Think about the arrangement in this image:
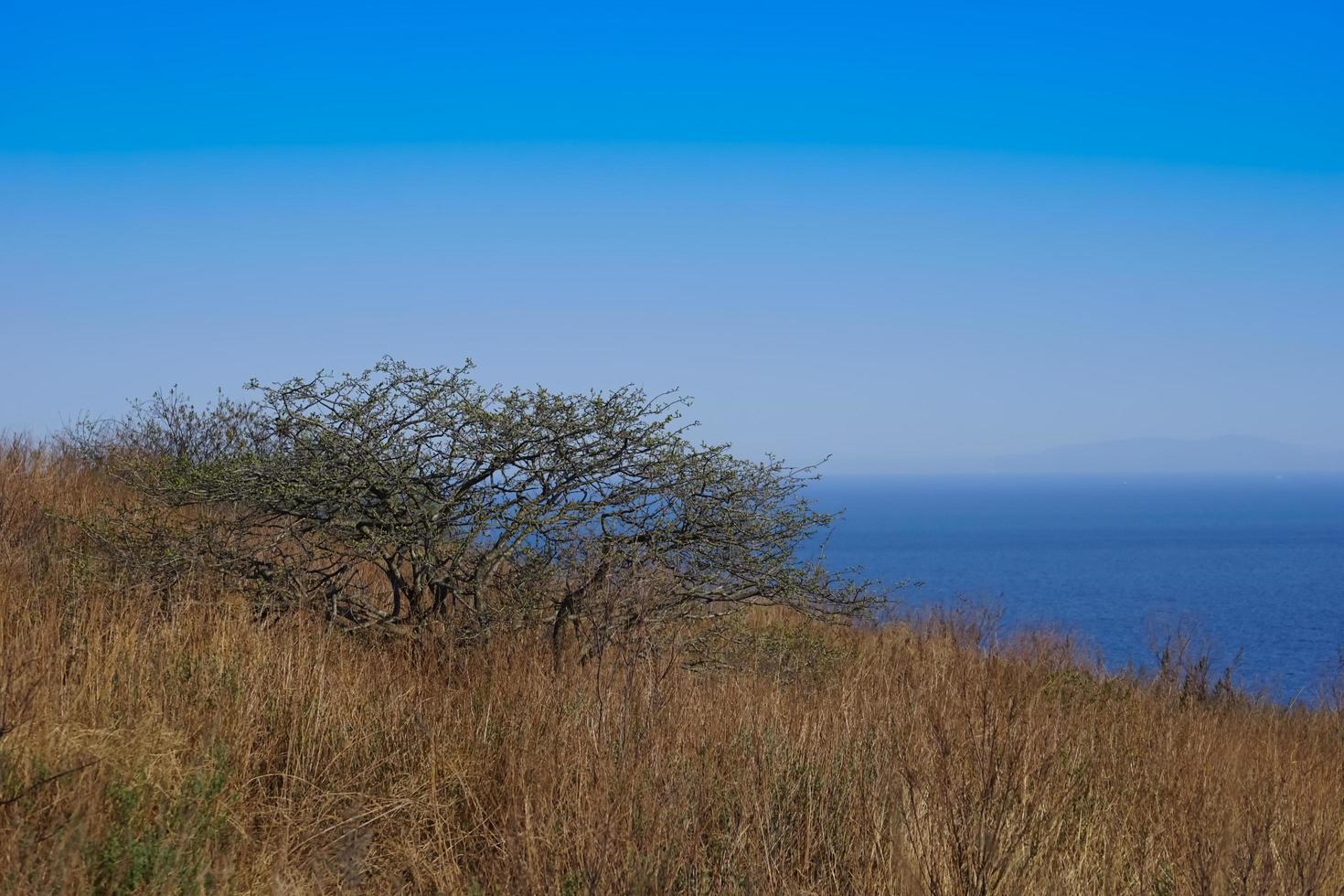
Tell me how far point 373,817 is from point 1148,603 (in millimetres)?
58331

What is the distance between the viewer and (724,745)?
196 inches

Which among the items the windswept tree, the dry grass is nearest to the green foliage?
the dry grass

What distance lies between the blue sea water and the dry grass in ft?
10.9

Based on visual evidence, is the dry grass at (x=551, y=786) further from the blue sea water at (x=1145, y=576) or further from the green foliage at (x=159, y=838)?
the blue sea water at (x=1145, y=576)

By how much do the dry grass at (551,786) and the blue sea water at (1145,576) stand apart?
3325 millimetres

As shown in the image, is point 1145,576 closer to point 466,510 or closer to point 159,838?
point 466,510

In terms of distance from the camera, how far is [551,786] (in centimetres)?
431

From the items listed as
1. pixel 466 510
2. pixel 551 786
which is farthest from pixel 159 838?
pixel 466 510

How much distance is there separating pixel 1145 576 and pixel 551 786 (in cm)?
7770

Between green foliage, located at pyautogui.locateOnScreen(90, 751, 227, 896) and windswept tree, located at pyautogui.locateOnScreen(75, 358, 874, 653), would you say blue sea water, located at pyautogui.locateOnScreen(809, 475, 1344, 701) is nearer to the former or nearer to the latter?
windswept tree, located at pyautogui.locateOnScreen(75, 358, 874, 653)

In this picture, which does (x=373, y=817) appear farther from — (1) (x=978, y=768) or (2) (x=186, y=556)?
(2) (x=186, y=556)

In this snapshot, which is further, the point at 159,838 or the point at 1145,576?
the point at 1145,576

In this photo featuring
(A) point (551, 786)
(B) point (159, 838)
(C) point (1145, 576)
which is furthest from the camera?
(C) point (1145, 576)

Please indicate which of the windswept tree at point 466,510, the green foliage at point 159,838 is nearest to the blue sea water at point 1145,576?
the windswept tree at point 466,510
